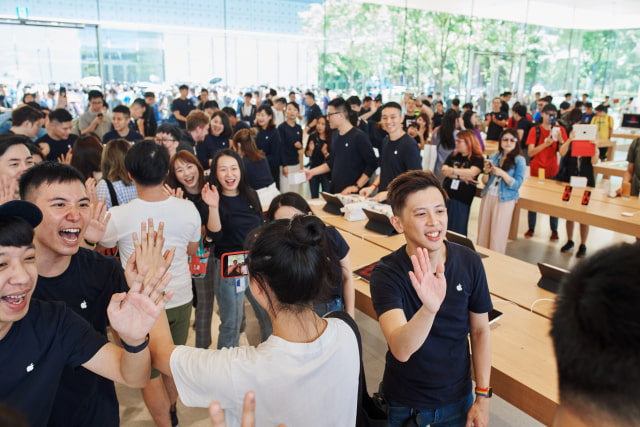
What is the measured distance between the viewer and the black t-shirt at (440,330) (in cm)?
161

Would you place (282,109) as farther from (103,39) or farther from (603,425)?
(603,425)

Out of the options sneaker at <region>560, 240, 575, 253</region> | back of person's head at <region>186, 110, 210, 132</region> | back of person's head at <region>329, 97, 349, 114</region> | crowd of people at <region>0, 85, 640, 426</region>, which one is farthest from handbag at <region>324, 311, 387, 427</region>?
sneaker at <region>560, 240, 575, 253</region>

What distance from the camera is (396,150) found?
391 centimetres

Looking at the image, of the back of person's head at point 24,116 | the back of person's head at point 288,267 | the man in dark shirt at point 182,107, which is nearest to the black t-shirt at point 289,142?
the back of person's head at point 24,116

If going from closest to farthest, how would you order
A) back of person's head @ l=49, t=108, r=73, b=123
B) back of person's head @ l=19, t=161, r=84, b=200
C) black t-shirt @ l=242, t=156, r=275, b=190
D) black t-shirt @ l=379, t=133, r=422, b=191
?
1. back of person's head @ l=19, t=161, r=84, b=200
2. black t-shirt @ l=379, t=133, r=422, b=191
3. black t-shirt @ l=242, t=156, r=275, b=190
4. back of person's head @ l=49, t=108, r=73, b=123

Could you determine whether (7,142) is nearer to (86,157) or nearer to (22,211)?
(86,157)

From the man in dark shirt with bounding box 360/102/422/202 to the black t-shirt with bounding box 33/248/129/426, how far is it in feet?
8.17

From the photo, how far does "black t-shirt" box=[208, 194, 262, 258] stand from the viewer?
285cm

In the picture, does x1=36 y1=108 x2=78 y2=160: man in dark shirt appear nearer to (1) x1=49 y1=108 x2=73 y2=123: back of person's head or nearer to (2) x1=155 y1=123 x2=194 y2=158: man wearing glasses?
(1) x1=49 y1=108 x2=73 y2=123: back of person's head

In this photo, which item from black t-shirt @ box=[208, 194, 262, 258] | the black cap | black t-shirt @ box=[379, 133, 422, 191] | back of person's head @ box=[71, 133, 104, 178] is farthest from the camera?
black t-shirt @ box=[379, 133, 422, 191]

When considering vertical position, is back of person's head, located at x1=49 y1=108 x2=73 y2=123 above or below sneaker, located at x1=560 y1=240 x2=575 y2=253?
above

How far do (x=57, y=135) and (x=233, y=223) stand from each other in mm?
2847

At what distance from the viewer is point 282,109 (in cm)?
855

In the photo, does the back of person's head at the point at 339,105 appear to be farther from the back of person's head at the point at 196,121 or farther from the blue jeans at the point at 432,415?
the blue jeans at the point at 432,415
